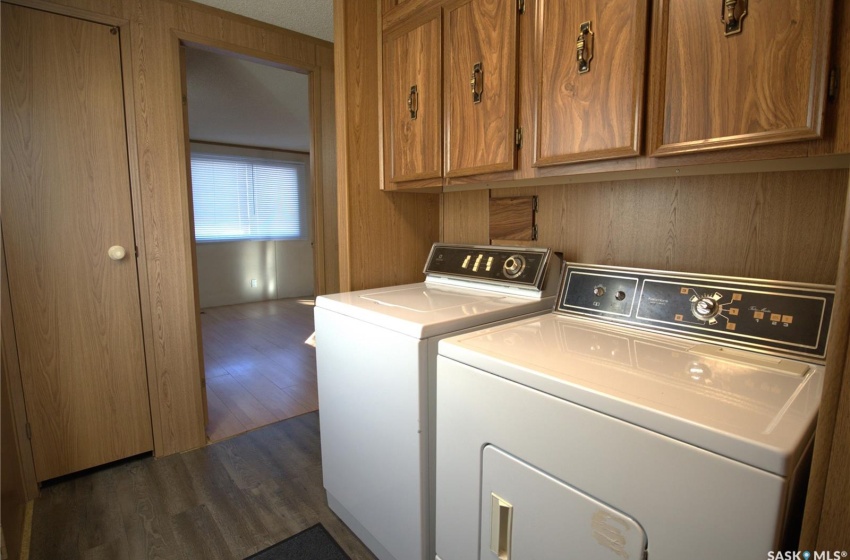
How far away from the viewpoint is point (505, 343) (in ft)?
3.45

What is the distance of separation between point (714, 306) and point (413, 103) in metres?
1.24

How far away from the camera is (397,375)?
1222 millimetres

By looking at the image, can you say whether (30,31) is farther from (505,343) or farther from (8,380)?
(505,343)

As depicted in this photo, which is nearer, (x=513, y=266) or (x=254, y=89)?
(x=513, y=266)

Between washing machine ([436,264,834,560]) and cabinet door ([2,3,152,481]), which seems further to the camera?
cabinet door ([2,3,152,481])

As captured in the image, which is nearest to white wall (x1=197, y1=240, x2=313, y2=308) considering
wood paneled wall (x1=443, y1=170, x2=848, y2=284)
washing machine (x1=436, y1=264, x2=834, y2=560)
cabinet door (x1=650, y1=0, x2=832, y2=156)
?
wood paneled wall (x1=443, y1=170, x2=848, y2=284)

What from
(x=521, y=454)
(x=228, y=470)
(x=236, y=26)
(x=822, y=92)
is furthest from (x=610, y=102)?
(x=228, y=470)

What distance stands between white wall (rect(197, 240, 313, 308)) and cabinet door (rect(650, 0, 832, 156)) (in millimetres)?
5729

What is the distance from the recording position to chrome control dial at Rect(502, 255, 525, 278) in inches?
60.5

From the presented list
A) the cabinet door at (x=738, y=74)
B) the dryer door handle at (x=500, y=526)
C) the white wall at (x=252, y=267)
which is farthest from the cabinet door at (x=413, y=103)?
the white wall at (x=252, y=267)

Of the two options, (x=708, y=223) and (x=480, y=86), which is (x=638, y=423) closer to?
(x=708, y=223)

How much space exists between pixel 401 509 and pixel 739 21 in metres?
1.51

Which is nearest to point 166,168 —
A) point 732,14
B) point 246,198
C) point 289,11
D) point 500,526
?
point 289,11

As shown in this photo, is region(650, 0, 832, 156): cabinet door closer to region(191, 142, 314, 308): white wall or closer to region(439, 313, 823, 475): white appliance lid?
region(439, 313, 823, 475): white appliance lid
